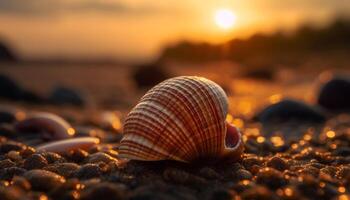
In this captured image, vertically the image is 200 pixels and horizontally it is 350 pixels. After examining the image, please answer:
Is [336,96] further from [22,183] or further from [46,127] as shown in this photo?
[22,183]

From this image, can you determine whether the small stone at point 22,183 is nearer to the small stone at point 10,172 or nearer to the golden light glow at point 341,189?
the small stone at point 10,172

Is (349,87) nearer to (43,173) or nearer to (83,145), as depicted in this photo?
(83,145)

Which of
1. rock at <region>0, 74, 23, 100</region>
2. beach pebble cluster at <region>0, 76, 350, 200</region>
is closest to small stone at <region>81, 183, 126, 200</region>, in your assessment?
beach pebble cluster at <region>0, 76, 350, 200</region>

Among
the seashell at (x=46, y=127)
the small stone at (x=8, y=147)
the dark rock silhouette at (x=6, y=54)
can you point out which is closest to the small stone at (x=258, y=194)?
the small stone at (x=8, y=147)

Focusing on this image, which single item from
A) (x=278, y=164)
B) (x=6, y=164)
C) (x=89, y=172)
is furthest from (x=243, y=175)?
(x=6, y=164)

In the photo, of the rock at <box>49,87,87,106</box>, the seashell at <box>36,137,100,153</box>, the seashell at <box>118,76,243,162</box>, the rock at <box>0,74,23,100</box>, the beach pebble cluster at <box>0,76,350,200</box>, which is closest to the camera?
the beach pebble cluster at <box>0,76,350,200</box>

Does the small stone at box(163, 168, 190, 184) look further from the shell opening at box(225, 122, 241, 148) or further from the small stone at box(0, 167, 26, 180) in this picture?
the small stone at box(0, 167, 26, 180)

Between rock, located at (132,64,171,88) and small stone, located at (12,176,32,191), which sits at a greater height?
rock, located at (132,64,171,88)
